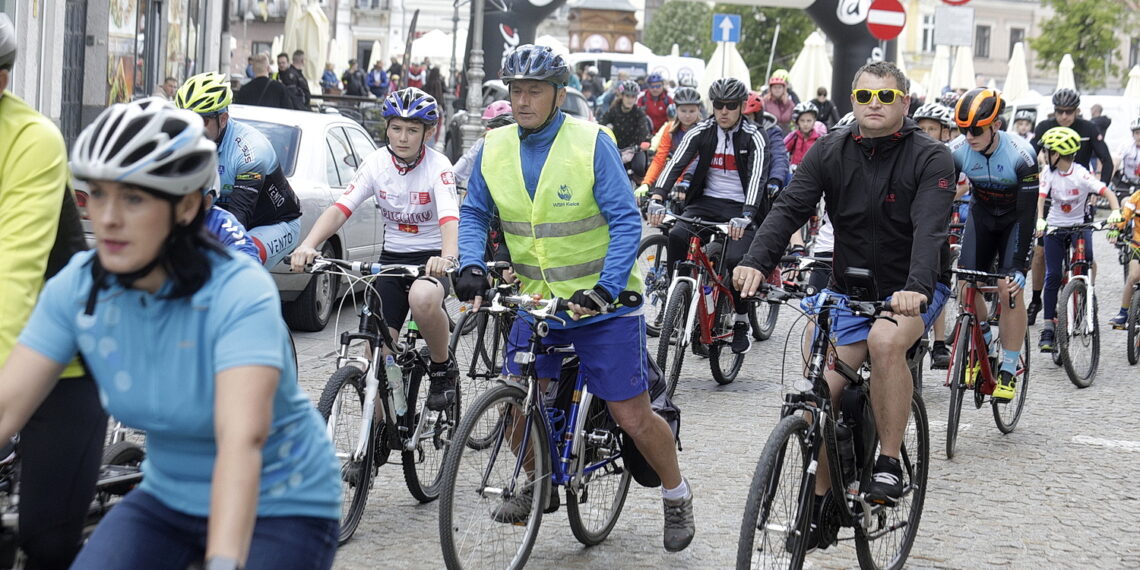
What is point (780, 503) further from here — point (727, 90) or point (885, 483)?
point (727, 90)

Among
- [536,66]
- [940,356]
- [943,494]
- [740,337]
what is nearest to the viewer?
[536,66]

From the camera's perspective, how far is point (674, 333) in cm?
945

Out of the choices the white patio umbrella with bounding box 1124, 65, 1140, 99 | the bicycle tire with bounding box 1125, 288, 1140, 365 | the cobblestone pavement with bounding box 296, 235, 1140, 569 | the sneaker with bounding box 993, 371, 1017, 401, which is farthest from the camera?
the white patio umbrella with bounding box 1124, 65, 1140, 99

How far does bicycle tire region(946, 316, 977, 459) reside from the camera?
824cm

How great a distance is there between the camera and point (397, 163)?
693 cm

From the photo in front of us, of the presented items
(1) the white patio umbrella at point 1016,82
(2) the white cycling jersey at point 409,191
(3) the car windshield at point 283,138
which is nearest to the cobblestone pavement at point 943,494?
(2) the white cycling jersey at point 409,191

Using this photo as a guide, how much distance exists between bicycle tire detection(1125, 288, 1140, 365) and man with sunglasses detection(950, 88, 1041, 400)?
10.9 ft

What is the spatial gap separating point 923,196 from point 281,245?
3019 mm

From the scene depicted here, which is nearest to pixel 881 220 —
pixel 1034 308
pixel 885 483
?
pixel 885 483

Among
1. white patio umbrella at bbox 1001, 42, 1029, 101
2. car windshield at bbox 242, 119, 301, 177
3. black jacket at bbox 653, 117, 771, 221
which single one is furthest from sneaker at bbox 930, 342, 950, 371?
white patio umbrella at bbox 1001, 42, 1029, 101

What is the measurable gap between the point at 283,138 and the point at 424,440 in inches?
215

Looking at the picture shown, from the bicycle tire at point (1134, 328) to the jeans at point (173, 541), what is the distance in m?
10.0

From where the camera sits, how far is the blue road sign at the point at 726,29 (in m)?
30.9

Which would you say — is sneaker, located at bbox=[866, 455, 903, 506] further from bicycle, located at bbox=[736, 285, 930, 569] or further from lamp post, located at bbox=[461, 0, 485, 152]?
lamp post, located at bbox=[461, 0, 485, 152]
